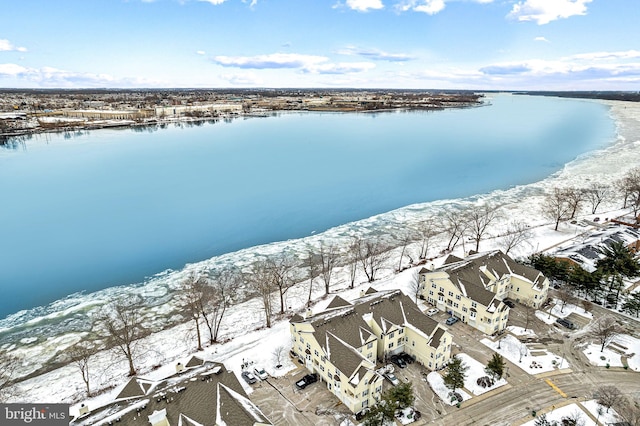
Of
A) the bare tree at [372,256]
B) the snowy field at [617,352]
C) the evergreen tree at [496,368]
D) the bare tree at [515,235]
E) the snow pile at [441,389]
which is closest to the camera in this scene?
the snow pile at [441,389]

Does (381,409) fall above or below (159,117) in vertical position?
below

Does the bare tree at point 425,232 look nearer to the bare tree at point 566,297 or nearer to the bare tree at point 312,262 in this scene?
the bare tree at point 312,262

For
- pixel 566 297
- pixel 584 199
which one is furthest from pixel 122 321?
pixel 584 199

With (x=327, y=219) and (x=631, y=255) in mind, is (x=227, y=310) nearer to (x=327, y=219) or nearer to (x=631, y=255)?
(x=327, y=219)

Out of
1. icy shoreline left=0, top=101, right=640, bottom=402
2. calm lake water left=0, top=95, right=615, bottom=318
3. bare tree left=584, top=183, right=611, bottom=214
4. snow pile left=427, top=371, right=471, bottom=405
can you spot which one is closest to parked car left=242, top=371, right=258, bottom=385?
icy shoreline left=0, top=101, right=640, bottom=402

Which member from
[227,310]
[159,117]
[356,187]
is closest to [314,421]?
[227,310]

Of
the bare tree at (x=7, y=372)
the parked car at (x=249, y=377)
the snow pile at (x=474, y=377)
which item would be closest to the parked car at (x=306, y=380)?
the parked car at (x=249, y=377)

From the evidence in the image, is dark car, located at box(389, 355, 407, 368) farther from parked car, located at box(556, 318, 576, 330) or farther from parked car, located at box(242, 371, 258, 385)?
parked car, located at box(556, 318, 576, 330)
